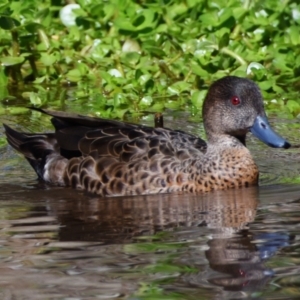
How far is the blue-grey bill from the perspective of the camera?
8000 mm

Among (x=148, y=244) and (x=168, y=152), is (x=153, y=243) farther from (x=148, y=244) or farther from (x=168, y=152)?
(x=168, y=152)

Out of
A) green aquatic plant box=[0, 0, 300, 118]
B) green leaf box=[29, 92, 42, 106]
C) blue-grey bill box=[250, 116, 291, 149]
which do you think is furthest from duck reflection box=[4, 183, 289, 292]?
green aquatic plant box=[0, 0, 300, 118]

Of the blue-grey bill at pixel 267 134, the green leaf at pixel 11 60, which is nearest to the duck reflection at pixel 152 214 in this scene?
the blue-grey bill at pixel 267 134

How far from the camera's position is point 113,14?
11656mm

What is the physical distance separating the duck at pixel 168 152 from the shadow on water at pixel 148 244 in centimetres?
14

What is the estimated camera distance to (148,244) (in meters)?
6.36

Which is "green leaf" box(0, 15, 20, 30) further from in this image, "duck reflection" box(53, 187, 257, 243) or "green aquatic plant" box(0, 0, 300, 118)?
"duck reflection" box(53, 187, 257, 243)

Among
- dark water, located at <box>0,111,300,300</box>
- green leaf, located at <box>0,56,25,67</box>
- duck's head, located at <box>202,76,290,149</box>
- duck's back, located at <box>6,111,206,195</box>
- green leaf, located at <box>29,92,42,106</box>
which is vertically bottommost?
dark water, located at <box>0,111,300,300</box>

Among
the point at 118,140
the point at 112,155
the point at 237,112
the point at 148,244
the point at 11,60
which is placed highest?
the point at 11,60

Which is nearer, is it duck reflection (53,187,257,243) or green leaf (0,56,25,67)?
duck reflection (53,187,257,243)

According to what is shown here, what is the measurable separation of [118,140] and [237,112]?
82cm

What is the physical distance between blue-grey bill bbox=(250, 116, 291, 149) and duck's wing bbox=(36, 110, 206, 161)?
419 mm

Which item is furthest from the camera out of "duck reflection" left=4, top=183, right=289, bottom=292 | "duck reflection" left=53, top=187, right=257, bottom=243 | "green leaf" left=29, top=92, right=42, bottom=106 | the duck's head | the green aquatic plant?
the green aquatic plant

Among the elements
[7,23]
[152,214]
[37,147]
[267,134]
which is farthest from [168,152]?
[7,23]
